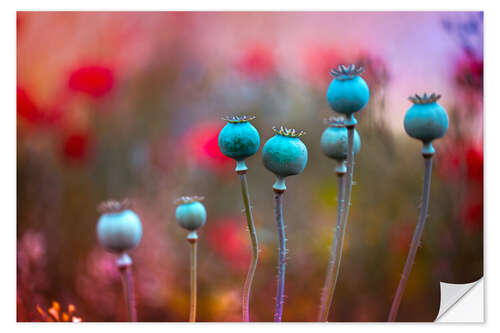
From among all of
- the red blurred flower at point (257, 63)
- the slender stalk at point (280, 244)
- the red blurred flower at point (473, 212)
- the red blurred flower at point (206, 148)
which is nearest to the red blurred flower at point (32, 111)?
the red blurred flower at point (206, 148)

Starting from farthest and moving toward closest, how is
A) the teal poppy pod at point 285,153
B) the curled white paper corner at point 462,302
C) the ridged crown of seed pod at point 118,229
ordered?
the curled white paper corner at point 462,302 → the teal poppy pod at point 285,153 → the ridged crown of seed pod at point 118,229

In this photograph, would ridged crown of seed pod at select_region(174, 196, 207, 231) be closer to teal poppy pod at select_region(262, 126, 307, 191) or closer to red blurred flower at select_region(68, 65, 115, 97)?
teal poppy pod at select_region(262, 126, 307, 191)

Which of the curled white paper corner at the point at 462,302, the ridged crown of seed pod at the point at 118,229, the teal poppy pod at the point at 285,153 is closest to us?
the ridged crown of seed pod at the point at 118,229

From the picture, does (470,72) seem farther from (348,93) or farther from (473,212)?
(348,93)

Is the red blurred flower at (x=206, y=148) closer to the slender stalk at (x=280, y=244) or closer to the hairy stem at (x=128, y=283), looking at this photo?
the slender stalk at (x=280, y=244)

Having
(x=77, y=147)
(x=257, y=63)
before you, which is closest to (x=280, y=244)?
(x=257, y=63)
